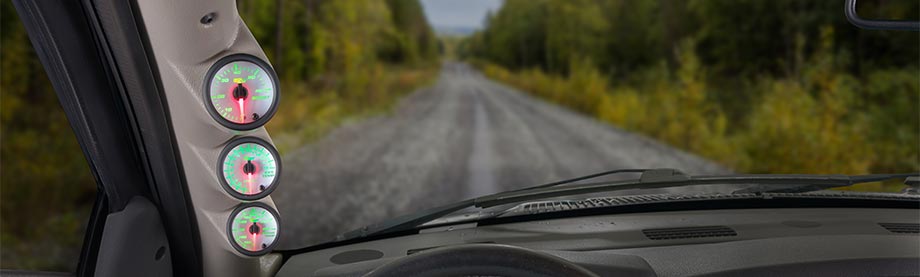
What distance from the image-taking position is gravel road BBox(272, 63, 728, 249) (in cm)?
557

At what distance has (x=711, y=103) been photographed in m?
11.8

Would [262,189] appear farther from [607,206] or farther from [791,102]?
[791,102]

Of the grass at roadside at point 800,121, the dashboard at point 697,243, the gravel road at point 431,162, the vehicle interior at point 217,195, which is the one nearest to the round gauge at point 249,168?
the vehicle interior at point 217,195

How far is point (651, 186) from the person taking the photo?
1.68m

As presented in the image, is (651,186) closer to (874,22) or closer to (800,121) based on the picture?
(874,22)

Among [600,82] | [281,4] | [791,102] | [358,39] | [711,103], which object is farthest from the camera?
[600,82]

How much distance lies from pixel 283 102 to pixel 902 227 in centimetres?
1025

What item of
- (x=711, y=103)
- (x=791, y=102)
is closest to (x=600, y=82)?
(x=711, y=103)

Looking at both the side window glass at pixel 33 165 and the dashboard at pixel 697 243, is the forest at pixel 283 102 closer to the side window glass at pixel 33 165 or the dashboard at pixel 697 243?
the side window glass at pixel 33 165

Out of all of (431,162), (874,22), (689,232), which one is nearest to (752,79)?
(431,162)

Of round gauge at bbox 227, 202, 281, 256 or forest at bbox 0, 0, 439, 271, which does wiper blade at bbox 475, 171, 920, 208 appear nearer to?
round gauge at bbox 227, 202, 281, 256

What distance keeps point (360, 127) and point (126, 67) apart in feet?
36.4

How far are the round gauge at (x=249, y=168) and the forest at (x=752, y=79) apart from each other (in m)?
4.17

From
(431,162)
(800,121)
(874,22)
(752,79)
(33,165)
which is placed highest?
(752,79)
